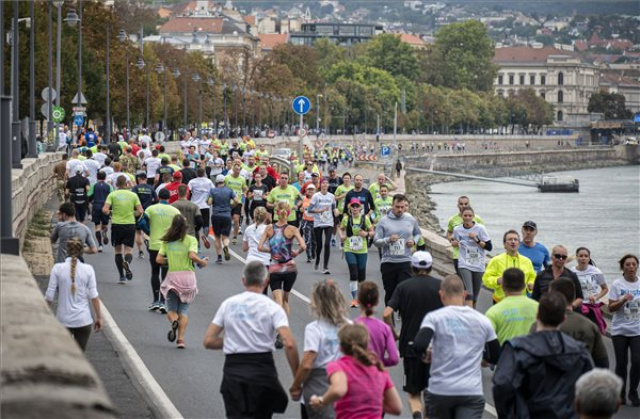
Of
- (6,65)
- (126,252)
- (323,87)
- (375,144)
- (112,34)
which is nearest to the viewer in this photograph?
(126,252)

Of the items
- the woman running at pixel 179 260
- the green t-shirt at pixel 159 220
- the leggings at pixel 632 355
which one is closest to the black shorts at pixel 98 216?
the green t-shirt at pixel 159 220

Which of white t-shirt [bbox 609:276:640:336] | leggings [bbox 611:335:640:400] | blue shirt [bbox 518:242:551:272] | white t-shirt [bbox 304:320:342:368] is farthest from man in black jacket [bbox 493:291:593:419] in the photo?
blue shirt [bbox 518:242:551:272]

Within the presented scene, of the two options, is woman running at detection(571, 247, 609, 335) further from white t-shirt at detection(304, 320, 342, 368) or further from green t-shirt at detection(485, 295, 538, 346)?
white t-shirt at detection(304, 320, 342, 368)

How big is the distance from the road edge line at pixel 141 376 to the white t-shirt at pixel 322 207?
23.6ft

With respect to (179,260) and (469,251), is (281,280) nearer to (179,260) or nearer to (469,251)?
(179,260)

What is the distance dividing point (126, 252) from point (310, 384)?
1438 centimetres

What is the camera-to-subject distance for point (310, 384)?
9797 mm

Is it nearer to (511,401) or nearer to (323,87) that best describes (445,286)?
(511,401)

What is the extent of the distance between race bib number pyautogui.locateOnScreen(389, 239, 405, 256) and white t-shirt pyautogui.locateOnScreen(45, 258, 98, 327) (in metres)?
4.81

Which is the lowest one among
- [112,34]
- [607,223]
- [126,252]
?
[607,223]

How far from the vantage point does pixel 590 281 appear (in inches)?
595

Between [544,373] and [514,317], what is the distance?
199 cm

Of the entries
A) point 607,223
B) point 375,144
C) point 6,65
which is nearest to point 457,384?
point 6,65

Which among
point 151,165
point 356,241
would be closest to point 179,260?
point 356,241
